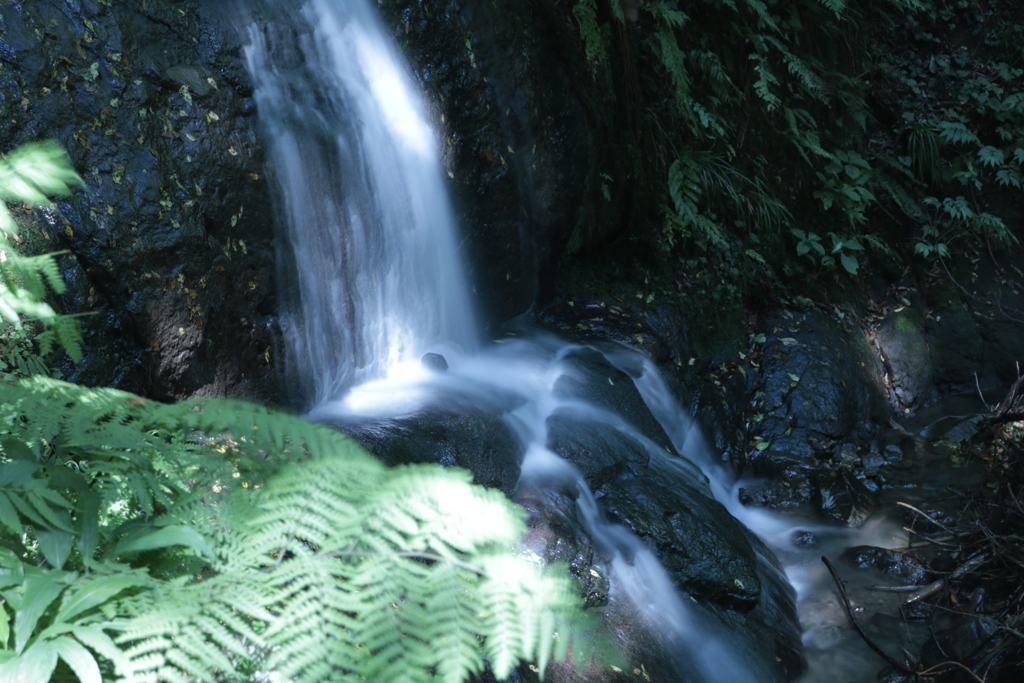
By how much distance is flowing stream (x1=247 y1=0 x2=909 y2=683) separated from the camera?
406cm

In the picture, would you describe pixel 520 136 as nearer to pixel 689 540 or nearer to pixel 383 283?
pixel 383 283

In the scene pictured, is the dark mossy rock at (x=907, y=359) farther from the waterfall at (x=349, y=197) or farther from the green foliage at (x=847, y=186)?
the waterfall at (x=349, y=197)

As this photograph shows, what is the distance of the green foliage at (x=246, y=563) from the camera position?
127 centimetres

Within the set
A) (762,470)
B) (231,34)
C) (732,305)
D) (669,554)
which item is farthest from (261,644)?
(732,305)

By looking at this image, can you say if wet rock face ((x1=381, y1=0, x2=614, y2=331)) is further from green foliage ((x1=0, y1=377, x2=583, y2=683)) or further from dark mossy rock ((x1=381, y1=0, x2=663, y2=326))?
green foliage ((x1=0, y1=377, x2=583, y2=683))

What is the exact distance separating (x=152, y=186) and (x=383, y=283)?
5.49 ft

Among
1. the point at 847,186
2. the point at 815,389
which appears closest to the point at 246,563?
the point at 815,389

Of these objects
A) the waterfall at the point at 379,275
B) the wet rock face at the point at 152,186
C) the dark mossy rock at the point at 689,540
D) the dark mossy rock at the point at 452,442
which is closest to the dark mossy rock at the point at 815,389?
the waterfall at the point at 379,275

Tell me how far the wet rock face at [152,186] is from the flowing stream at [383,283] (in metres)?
0.26

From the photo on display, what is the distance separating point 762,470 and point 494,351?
2580mm

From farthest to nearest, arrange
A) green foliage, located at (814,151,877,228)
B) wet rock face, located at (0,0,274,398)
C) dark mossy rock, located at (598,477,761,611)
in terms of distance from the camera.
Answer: green foliage, located at (814,151,877,228)
dark mossy rock, located at (598,477,761,611)
wet rock face, located at (0,0,274,398)

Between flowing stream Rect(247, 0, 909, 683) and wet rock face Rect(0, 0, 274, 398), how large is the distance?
0.87 feet

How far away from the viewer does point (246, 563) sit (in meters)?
1.42

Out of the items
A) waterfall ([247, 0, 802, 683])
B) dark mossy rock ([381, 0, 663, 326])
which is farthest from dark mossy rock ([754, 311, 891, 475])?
dark mossy rock ([381, 0, 663, 326])
